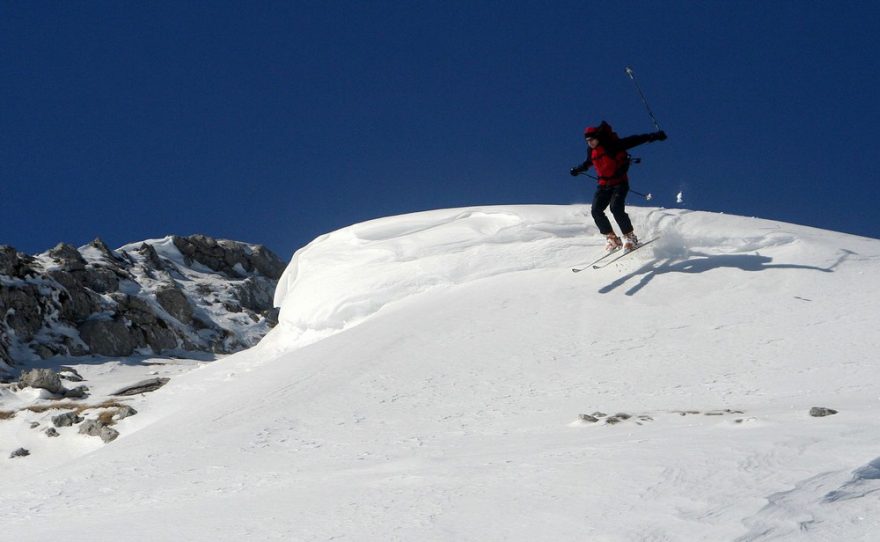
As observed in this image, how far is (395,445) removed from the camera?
9016mm

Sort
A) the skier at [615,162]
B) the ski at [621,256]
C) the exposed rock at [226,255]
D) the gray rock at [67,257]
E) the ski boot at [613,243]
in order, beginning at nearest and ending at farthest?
1. the skier at [615,162]
2. the ski at [621,256]
3. the ski boot at [613,243]
4. the gray rock at [67,257]
5. the exposed rock at [226,255]

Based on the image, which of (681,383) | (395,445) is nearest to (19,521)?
(395,445)

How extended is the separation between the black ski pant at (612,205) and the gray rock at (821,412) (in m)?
8.25

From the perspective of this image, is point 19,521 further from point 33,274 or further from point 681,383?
point 33,274

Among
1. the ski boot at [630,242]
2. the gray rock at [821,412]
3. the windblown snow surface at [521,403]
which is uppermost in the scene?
the ski boot at [630,242]

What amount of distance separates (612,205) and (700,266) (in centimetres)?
208

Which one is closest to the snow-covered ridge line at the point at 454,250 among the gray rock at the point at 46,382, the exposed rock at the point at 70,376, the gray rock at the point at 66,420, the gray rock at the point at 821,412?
the gray rock at the point at 66,420

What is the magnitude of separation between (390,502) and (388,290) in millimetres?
11205

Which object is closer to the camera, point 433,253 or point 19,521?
point 19,521

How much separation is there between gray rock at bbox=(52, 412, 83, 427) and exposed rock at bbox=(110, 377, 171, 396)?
102 inches

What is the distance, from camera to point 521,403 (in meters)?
10.6

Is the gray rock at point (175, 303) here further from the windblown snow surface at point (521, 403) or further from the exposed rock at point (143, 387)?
the windblown snow surface at point (521, 403)

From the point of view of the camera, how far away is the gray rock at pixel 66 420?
52.1 feet

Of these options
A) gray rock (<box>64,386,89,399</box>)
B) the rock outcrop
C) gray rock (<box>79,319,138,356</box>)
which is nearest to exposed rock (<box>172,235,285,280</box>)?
the rock outcrop
